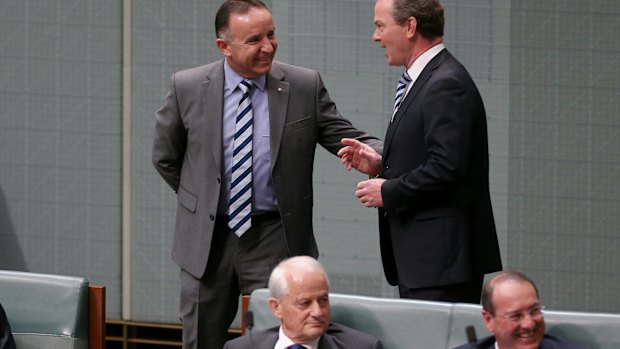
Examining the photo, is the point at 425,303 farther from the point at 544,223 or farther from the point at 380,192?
the point at 544,223

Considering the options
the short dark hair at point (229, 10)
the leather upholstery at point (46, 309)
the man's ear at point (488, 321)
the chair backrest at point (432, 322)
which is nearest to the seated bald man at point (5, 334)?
the leather upholstery at point (46, 309)

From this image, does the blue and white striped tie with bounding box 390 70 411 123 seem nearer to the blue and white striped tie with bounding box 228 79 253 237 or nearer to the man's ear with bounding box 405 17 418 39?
the man's ear with bounding box 405 17 418 39

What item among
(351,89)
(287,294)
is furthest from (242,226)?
(351,89)

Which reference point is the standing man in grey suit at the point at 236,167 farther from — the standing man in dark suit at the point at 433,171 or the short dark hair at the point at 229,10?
the standing man in dark suit at the point at 433,171

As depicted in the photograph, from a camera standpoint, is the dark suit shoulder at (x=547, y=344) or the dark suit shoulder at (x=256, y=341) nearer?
the dark suit shoulder at (x=547, y=344)

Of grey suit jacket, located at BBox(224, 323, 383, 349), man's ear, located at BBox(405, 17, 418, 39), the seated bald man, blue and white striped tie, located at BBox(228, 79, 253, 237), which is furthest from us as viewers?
blue and white striped tie, located at BBox(228, 79, 253, 237)

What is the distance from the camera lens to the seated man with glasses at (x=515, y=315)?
3.26m

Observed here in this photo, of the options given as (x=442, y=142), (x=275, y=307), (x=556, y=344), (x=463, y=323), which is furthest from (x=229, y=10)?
(x=556, y=344)

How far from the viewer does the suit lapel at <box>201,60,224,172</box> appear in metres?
4.05

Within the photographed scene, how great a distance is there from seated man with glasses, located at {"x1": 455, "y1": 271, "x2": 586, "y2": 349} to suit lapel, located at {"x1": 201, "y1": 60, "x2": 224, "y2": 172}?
1.13 meters

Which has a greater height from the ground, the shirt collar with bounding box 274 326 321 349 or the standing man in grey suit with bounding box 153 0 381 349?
the standing man in grey suit with bounding box 153 0 381 349

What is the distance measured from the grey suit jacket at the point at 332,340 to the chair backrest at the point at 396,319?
5cm

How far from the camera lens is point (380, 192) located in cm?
378

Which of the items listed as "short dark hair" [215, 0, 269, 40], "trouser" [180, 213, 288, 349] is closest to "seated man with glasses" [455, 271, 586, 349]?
"trouser" [180, 213, 288, 349]
